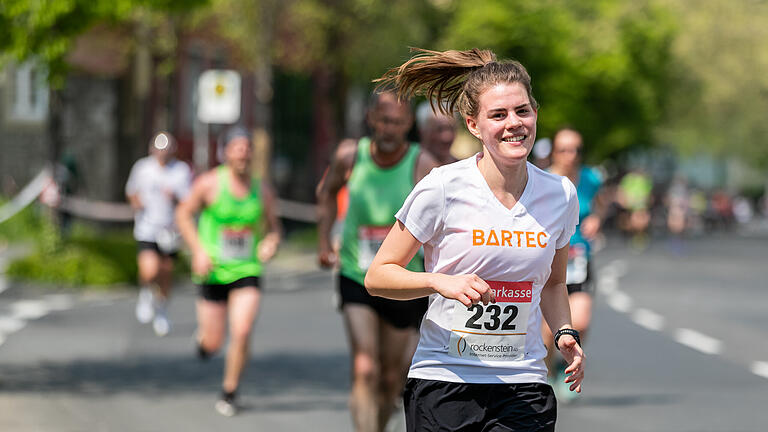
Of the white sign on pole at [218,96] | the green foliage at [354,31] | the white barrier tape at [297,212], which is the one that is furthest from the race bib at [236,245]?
the white barrier tape at [297,212]

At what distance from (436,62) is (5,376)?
724 cm

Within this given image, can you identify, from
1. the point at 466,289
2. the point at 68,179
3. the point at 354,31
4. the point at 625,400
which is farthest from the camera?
the point at 354,31

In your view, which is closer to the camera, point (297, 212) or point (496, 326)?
point (496, 326)

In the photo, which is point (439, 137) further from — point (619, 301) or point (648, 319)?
point (619, 301)

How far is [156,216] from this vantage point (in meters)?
15.5

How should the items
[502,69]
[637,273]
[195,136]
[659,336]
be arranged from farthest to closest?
1. [195,136]
2. [637,273]
3. [659,336]
4. [502,69]

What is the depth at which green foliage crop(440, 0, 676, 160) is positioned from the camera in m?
43.6

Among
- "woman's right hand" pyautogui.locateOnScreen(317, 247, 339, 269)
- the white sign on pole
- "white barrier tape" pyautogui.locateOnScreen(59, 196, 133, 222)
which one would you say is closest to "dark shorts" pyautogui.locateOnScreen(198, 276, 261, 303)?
"woman's right hand" pyautogui.locateOnScreen(317, 247, 339, 269)

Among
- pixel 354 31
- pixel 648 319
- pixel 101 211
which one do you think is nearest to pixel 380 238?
pixel 648 319

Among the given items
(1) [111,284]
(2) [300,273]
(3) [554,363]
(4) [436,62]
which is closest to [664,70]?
(2) [300,273]

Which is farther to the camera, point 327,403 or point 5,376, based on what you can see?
point 5,376

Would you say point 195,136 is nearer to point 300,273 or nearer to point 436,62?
point 300,273

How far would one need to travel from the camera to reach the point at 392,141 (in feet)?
25.1

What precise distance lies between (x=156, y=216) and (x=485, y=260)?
11.1 metres
